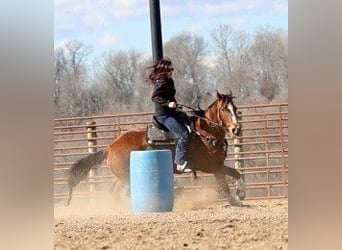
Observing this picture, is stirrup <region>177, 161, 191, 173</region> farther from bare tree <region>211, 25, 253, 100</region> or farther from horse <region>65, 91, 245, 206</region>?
bare tree <region>211, 25, 253, 100</region>

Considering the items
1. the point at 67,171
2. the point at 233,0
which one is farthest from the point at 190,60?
the point at 67,171

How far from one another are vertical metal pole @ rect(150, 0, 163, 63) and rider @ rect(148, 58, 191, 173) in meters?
0.06

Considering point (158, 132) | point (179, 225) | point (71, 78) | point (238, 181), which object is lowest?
point (179, 225)

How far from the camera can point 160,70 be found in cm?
394

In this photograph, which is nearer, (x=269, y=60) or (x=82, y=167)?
(x=269, y=60)

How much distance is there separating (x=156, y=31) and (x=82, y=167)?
85 centimetres

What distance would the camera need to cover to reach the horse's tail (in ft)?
13.0

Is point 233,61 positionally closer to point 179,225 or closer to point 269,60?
point 269,60

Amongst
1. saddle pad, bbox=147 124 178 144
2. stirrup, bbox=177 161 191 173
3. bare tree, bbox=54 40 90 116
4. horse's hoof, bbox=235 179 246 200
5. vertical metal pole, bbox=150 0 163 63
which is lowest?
horse's hoof, bbox=235 179 246 200

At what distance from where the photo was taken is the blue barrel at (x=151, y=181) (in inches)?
156

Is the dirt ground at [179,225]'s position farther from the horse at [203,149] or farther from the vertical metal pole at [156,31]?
the vertical metal pole at [156,31]

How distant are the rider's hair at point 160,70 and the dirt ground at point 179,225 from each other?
0.65 metres

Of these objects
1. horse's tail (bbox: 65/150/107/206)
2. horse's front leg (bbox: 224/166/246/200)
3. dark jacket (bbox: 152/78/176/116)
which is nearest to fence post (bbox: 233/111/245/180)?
horse's front leg (bbox: 224/166/246/200)

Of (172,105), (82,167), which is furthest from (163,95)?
(82,167)
